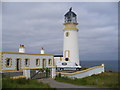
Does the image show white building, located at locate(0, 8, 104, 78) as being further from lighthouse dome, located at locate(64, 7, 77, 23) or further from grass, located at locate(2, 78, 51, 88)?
grass, located at locate(2, 78, 51, 88)

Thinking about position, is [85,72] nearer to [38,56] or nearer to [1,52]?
[38,56]

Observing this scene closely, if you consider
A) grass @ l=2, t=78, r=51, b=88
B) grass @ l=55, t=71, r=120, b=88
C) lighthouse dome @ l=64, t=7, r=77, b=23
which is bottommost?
grass @ l=55, t=71, r=120, b=88

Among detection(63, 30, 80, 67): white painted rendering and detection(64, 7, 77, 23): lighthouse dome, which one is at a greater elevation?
detection(64, 7, 77, 23): lighthouse dome

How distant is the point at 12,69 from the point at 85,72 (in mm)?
9832

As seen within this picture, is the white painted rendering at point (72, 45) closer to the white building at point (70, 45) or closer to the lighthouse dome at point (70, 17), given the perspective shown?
the white building at point (70, 45)

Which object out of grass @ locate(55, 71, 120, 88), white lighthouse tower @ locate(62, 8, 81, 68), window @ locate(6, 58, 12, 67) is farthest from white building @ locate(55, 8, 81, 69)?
grass @ locate(55, 71, 120, 88)

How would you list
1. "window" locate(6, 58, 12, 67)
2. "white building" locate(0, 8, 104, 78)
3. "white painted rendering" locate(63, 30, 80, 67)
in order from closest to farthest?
"white building" locate(0, 8, 104, 78) → "window" locate(6, 58, 12, 67) → "white painted rendering" locate(63, 30, 80, 67)

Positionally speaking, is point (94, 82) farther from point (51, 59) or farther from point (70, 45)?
point (70, 45)

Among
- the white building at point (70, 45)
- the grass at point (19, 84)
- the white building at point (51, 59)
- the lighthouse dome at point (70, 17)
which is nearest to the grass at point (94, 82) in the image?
the white building at point (51, 59)

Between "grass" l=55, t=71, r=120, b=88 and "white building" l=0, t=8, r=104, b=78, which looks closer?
"grass" l=55, t=71, r=120, b=88

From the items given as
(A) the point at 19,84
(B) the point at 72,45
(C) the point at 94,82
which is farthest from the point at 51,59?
(A) the point at 19,84

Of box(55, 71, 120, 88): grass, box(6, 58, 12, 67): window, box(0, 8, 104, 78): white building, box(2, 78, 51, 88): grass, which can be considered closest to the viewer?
box(2, 78, 51, 88): grass

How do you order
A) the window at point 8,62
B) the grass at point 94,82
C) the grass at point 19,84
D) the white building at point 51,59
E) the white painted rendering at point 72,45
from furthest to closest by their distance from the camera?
the white painted rendering at point 72,45 → the window at point 8,62 → the white building at point 51,59 → the grass at point 94,82 → the grass at point 19,84

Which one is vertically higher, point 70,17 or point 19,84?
point 70,17
